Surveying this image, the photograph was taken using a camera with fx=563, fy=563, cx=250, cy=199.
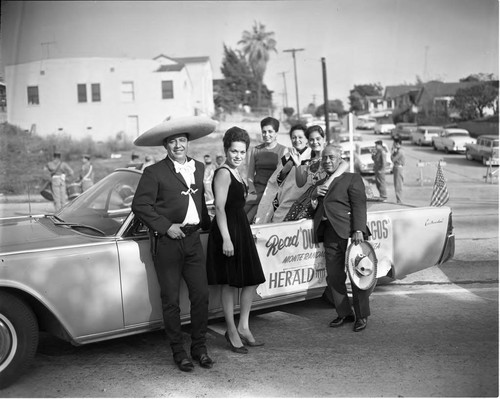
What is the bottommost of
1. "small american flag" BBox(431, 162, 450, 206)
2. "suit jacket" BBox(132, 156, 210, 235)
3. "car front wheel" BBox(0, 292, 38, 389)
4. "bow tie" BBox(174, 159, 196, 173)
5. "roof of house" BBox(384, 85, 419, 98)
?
"car front wheel" BBox(0, 292, 38, 389)

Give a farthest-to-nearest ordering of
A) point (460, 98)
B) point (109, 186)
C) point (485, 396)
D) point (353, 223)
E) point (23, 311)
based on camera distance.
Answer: point (460, 98) → point (109, 186) → point (353, 223) → point (23, 311) → point (485, 396)

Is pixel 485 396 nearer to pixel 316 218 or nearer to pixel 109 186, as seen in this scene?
pixel 316 218

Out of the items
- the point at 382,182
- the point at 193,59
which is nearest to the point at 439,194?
the point at 382,182

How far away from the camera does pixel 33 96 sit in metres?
39.6

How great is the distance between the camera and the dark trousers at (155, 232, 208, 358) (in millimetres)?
3713

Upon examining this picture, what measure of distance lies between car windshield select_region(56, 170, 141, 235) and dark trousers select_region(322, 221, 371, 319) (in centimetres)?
171

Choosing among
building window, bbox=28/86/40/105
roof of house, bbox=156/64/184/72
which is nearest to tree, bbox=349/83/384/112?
roof of house, bbox=156/64/184/72

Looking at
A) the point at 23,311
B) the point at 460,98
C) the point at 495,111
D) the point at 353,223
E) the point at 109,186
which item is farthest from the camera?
the point at 460,98

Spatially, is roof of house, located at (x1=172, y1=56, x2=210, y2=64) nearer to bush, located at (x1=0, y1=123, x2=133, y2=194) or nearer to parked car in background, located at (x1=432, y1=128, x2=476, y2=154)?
bush, located at (x1=0, y1=123, x2=133, y2=194)

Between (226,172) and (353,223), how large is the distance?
119 centimetres

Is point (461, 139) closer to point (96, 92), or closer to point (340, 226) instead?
point (96, 92)


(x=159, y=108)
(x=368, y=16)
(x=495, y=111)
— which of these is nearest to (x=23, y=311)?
(x=368, y=16)

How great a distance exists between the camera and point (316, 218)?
4672 millimetres

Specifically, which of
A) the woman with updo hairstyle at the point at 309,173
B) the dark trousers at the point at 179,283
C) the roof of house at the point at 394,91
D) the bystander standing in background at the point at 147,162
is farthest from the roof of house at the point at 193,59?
the dark trousers at the point at 179,283
